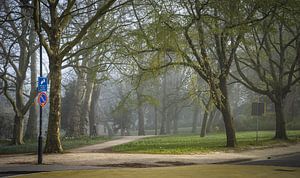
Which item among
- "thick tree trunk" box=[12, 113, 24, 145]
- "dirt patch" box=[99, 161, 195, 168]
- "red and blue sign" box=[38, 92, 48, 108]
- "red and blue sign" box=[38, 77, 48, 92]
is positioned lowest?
"dirt patch" box=[99, 161, 195, 168]

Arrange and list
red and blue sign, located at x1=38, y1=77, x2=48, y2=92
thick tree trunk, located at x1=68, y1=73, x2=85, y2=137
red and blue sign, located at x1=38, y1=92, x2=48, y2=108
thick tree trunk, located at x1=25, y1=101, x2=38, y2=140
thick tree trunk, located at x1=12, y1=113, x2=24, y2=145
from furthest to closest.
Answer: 1. thick tree trunk, located at x1=68, y1=73, x2=85, y2=137
2. thick tree trunk, located at x1=25, y1=101, x2=38, y2=140
3. thick tree trunk, located at x1=12, y1=113, x2=24, y2=145
4. red and blue sign, located at x1=38, y1=77, x2=48, y2=92
5. red and blue sign, located at x1=38, y1=92, x2=48, y2=108

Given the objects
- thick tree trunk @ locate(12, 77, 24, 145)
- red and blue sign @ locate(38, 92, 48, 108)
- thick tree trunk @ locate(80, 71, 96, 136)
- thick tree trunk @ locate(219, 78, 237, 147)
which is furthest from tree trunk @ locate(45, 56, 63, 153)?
thick tree trunk @ locate(80, 71, 96, 136)

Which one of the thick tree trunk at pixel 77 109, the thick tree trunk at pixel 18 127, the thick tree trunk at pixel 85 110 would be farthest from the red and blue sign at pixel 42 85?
the thick tree trunk at pixel 85 110

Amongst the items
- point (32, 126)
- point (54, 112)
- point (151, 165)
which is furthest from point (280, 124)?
point (32, 126)

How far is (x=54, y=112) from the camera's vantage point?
2216 cm

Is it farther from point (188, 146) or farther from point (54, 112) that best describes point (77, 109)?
point (54, 112)

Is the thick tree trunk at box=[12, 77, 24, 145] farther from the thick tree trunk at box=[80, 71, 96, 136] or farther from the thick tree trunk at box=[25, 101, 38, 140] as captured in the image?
the thick tree trunk at box=[80, 71, 96, 136]

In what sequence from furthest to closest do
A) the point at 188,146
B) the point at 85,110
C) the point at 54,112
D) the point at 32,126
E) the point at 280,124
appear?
the point at 85,110
the point at 32,126
the point at 280,124
the point at 188,146
the point at 54,112

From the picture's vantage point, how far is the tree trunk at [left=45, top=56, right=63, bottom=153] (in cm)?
2206

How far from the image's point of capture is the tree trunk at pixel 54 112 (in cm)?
2206

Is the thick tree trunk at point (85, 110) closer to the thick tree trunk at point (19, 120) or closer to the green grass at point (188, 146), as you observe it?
the thick tree trunk at point (19, 120)

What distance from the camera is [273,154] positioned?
22.1m

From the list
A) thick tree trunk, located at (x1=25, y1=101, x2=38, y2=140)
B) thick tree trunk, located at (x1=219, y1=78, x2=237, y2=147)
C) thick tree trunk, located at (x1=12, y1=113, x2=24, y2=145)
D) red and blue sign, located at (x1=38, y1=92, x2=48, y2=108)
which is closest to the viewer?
red and blue sign, located at (x1=38, y1=92, x2=48, y2=108)

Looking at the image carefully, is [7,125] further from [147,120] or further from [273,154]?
[147,120]
